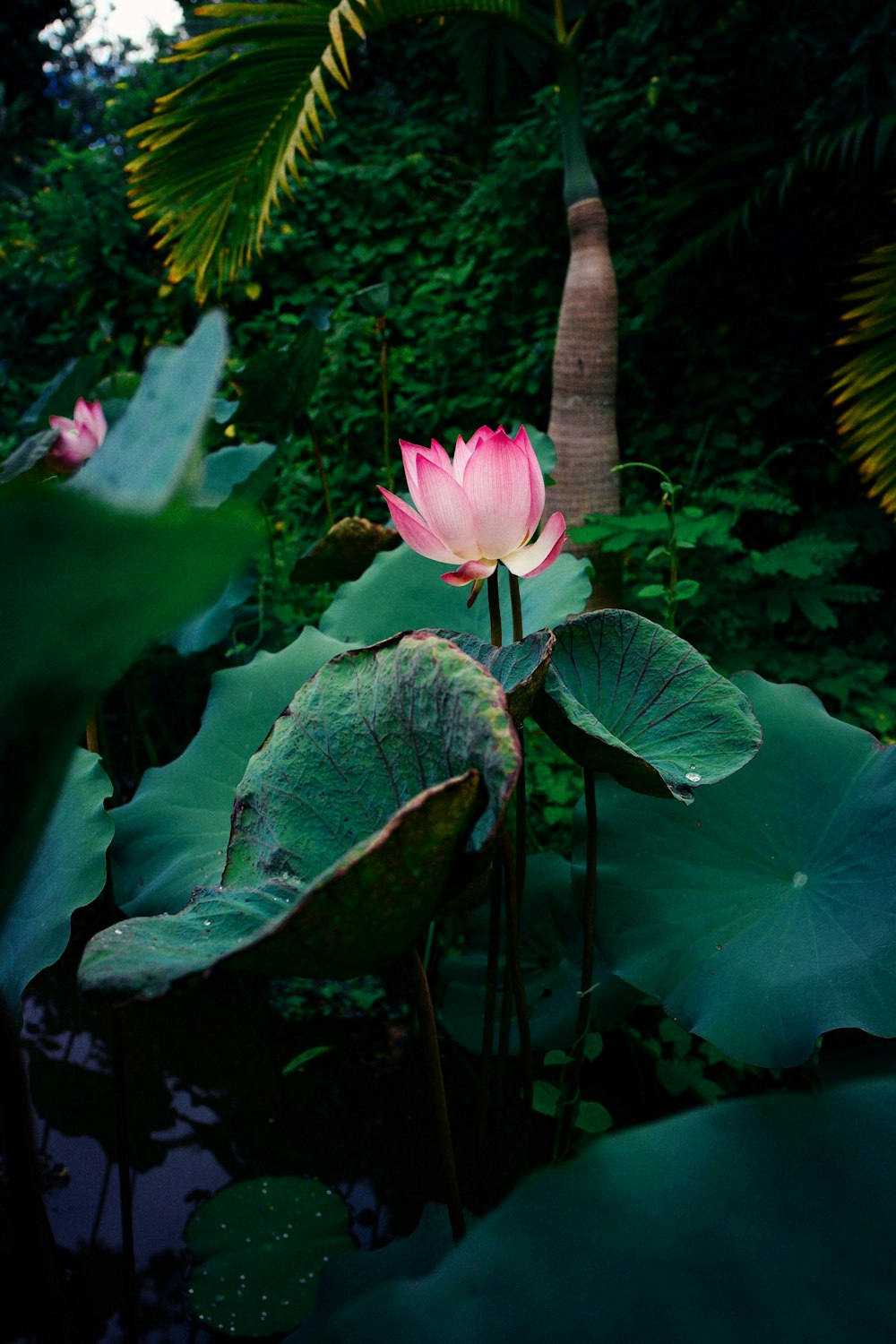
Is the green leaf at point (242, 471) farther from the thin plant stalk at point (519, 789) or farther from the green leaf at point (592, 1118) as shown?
the green leaf at point (592, 1118)

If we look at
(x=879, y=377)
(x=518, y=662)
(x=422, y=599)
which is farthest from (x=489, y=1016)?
(x=879, y=377)

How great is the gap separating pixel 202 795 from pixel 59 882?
0.87 feet

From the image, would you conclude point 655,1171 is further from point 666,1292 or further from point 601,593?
point 601,593

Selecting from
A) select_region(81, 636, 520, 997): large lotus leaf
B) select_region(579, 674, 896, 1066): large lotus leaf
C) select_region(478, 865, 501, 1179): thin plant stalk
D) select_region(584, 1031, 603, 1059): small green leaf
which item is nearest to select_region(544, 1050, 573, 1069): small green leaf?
select_region(584, 1031, 603, 1059): small green leaf

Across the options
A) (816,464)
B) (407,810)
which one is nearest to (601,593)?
(816,464)

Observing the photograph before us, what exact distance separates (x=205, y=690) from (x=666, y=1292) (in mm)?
2180

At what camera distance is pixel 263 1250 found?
94cm

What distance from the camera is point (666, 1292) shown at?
0.32 meters

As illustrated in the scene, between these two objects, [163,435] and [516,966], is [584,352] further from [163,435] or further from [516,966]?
[163,435]

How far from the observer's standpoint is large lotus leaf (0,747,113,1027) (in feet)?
2.04

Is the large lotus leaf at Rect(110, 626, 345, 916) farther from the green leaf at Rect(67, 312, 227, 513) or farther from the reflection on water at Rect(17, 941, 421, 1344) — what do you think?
the green leaf at Rect(67, 312, 227, 513)

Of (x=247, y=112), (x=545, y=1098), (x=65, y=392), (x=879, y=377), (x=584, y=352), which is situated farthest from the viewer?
(x=584, y=352)

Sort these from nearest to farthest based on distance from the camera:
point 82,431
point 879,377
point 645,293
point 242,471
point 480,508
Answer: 1. point 480,508
2. point 82,431
3. point 242,471
4. point 879,377
5. point 645,293

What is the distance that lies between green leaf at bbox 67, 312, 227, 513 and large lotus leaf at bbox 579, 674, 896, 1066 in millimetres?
631
